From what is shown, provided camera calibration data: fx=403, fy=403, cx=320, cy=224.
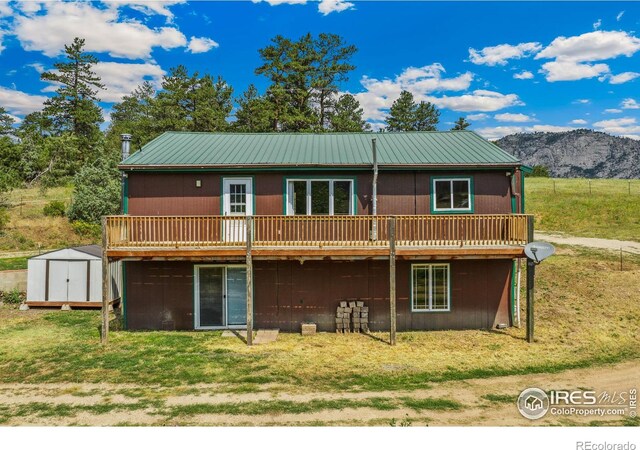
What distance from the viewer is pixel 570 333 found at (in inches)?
519

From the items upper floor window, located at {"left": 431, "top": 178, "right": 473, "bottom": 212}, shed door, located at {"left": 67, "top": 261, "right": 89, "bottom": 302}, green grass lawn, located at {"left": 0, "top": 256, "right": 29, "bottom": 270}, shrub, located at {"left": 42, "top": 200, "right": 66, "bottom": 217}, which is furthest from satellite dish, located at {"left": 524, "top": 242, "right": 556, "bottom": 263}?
shrub, located at {"left": 42, "top": 200, "right": 66, "bottom": 217}

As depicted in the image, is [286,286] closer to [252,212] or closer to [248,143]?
[252,212]

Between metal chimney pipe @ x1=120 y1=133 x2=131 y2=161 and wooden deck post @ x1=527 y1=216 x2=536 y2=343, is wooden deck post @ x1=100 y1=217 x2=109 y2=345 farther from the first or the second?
wooden deck post @ x1=527 y1=216 x2=536 y2=343

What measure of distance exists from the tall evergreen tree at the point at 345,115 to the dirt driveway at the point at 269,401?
33446mm

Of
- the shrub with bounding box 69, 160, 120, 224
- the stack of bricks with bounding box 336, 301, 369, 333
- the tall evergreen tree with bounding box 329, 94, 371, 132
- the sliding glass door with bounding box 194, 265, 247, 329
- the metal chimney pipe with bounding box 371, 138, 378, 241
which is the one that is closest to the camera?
the metal chimney pipe with bounding box 371, 138, 378, 241

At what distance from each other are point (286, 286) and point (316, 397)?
581 centimetres

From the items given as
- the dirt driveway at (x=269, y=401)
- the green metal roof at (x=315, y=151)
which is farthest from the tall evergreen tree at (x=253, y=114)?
the dirt driveway at (x=269, y=401)

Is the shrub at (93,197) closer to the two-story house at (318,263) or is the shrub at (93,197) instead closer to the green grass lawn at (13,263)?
the green grass lawn at (13,263)

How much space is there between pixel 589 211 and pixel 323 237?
3277 centimetres

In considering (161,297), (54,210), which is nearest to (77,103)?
(54,210)

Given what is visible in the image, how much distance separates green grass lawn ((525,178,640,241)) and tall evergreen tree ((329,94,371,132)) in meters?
18.8

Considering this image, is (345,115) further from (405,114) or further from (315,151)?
(315,151)

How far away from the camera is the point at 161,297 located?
1414cm

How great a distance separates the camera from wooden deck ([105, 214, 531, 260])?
12352 mm
